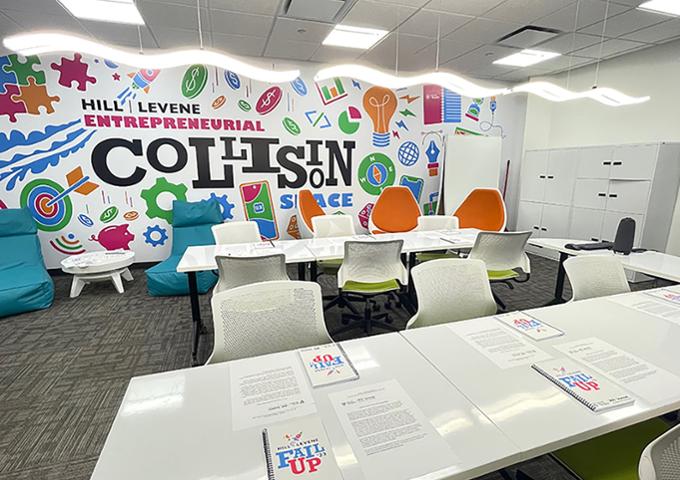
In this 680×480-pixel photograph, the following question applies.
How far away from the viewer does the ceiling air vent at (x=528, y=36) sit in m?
3.78

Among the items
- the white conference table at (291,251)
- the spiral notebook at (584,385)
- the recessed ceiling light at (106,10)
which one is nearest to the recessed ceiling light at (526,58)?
the white conference table at (291,251)

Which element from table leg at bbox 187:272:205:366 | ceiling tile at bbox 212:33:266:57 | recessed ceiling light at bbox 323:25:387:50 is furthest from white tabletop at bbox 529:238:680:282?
ceiling tile at bbox 212:33:266:57

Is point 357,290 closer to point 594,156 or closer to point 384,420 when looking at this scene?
point 384,420

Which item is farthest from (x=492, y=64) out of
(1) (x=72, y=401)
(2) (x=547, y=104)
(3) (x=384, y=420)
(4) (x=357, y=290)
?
(1) (x=72, y=401)

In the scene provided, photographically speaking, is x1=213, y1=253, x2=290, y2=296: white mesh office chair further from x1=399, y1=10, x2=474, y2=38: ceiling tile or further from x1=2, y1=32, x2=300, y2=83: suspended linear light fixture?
x1=399, y1=10, x2=474, y2=38: ceiling tile

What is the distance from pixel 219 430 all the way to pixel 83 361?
2417 mm

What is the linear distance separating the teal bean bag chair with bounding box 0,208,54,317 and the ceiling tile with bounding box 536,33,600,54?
623cm

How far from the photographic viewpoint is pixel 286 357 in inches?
50.6

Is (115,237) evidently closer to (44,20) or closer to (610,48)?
(44,20)

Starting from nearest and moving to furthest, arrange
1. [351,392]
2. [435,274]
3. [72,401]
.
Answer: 1. [351,392]
2. [435,274]
3. [72,401]

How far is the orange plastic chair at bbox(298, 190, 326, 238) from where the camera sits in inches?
192

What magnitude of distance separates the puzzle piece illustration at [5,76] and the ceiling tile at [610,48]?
6830mm

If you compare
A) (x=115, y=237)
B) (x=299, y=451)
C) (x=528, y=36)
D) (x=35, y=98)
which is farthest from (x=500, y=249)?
(x=35, y=98)

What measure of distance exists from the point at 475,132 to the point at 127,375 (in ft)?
19.1
